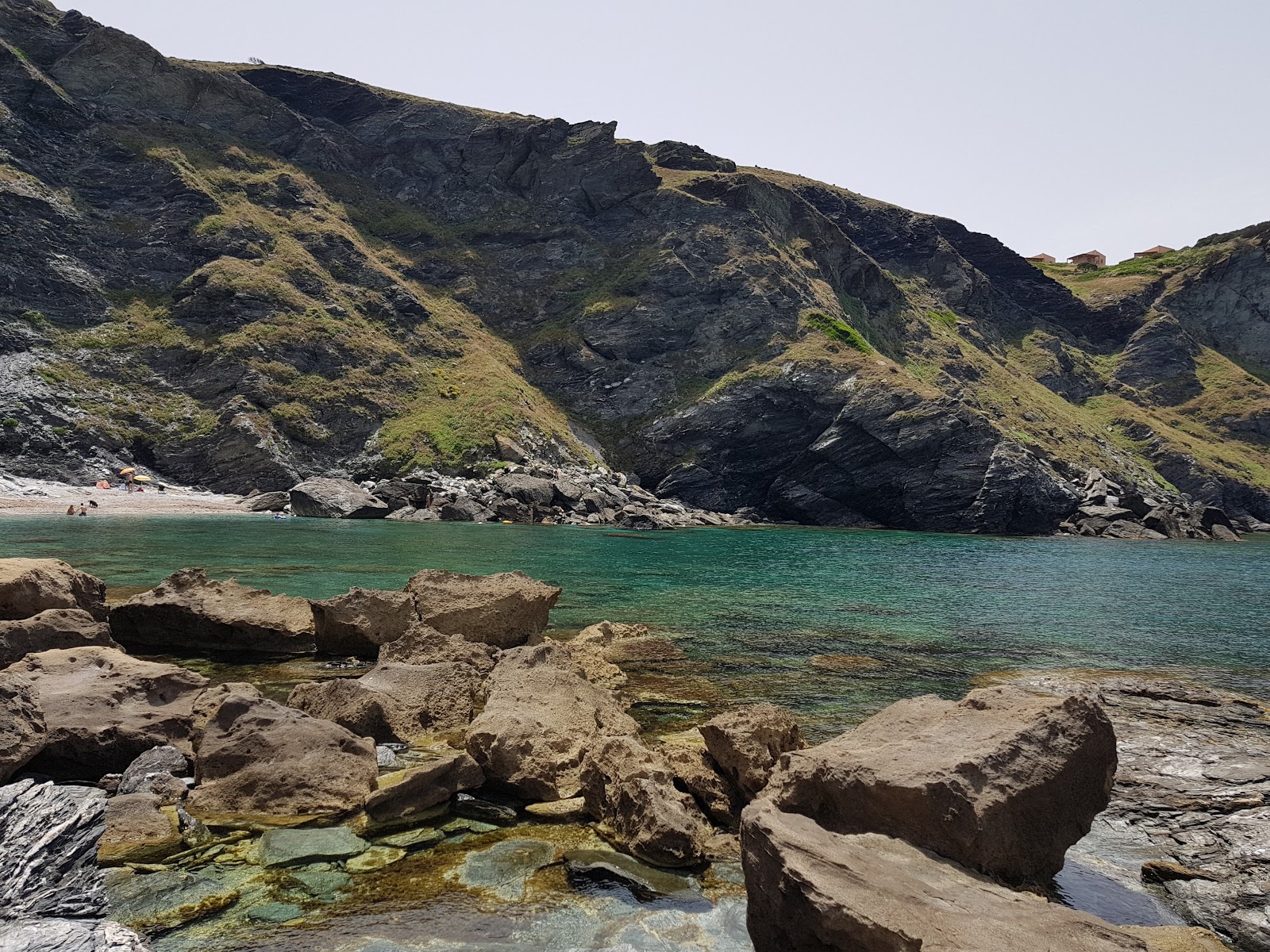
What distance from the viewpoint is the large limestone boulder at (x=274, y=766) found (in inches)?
296

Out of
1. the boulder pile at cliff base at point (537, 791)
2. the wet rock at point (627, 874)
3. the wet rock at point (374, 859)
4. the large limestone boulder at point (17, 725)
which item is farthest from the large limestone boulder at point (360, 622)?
the wet rock at point (627, 874)

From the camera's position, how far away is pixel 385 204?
118 m

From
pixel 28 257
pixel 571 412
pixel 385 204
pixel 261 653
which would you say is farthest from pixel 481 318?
pixel 261 653

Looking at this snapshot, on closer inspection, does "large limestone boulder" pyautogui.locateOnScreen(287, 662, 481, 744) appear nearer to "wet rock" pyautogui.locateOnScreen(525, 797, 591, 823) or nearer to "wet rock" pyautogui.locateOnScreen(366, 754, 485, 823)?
"wet rock" pyautogui.locateOnScreen(366, 754, 485, 823)

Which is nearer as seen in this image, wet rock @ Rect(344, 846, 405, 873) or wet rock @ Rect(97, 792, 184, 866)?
wet rock @ Rect(97, 792, 184, 866)

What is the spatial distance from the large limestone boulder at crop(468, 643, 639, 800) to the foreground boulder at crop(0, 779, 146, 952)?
384 centimetres

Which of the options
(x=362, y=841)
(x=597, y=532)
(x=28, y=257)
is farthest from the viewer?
(x=28, y=257)

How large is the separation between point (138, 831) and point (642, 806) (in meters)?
4.74

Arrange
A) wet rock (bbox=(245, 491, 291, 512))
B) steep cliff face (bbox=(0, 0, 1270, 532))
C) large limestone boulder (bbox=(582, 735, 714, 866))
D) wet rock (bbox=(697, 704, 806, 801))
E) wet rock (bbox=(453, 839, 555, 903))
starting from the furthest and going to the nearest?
steep cliff face (bbox=(0, 0, 1270, 532)) → wet rock (bbox=(245, 491, 291, 512)) → wet rock (bbox=(697, 704, 806, 801)) → large limestone boulder (bbox=(582, 735, 714, 866)) → wet rock (bbox=(453, 839, 555, 903))

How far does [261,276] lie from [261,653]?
84.9 m

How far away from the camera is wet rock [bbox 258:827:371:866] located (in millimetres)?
6484

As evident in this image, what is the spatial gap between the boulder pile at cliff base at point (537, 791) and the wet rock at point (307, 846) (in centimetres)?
2

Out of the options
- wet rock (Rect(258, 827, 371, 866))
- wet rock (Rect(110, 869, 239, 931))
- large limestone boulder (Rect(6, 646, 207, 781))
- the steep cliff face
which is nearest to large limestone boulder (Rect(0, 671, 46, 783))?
large limestone boulder (Rect(6, 646, 207, 781))

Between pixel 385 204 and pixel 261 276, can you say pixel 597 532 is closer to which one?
pixel 261 276
